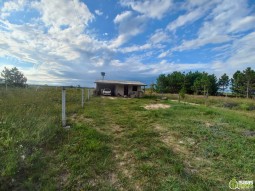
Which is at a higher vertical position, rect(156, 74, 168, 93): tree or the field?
rect(156, 74, 168, 93): tree

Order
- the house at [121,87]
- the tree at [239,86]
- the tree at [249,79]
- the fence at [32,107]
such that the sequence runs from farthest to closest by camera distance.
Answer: the tree at [239,86]
the tree at [249,79]
the house at [121,87]
the fence at [32,107]

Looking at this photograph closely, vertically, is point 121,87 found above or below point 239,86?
below

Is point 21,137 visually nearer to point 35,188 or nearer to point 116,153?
point 35,188

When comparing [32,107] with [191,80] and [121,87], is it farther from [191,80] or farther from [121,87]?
[191,80]

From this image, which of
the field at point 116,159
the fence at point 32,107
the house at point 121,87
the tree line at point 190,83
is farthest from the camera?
the tree line at point 190,83

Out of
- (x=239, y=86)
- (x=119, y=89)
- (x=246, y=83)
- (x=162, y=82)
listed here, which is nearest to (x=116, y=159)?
(x=119, y=89)

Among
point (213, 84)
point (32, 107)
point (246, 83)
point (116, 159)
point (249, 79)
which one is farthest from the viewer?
point (213, 84)

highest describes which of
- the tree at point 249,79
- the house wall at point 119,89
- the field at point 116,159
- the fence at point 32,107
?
the tree at point 249,79

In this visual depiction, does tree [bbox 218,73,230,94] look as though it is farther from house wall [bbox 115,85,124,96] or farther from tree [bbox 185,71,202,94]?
house wall [bbox 115,85,124,96]

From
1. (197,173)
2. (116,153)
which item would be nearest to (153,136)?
(116,153)

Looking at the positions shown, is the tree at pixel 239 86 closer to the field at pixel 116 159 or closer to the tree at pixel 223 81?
the tree at pixel 223 81

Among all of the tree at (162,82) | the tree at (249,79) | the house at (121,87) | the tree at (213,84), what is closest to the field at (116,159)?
the house at (121,87)

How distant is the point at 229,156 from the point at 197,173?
48.6 inches

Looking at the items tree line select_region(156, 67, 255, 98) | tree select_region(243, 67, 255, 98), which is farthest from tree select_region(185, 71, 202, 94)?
tree select_region(243, 67, 255, 98)
